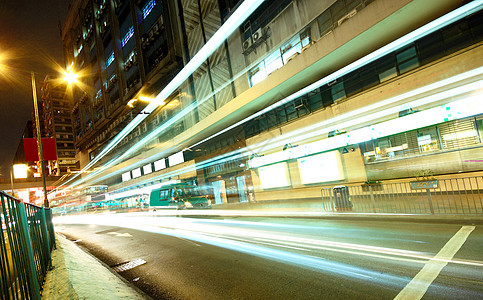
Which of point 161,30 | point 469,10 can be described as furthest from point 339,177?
point 161,30

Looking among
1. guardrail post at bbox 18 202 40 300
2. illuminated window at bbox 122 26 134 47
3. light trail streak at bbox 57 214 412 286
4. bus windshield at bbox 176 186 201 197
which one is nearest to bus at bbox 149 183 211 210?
bus windshield at bbox 176 186 201 197

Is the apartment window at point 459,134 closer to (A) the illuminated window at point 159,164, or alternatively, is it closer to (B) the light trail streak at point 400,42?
(B) the light trail streak at point 400,42

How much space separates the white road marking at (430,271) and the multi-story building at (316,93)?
7699 mm

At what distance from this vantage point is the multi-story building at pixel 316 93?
11.5 m

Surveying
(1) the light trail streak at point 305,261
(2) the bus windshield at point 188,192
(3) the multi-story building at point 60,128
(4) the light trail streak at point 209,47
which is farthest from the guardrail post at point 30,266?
(3) the multi-story building at point 60,128

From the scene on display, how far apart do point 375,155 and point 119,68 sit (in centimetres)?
4513

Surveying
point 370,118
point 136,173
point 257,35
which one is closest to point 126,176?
point 136,173

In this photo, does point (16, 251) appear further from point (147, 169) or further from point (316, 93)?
point (147, 169)

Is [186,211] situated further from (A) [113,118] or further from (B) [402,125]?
(A) [113,118]

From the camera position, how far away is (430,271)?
14.6ft

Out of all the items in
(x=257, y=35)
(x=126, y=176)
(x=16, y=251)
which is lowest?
(x=16, y=251)

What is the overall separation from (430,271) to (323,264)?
6.25 ft

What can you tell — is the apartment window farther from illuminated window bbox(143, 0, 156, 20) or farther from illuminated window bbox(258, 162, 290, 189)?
illuminated window bbox(143, 0, 156, 20)

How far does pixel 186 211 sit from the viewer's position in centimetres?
1812
